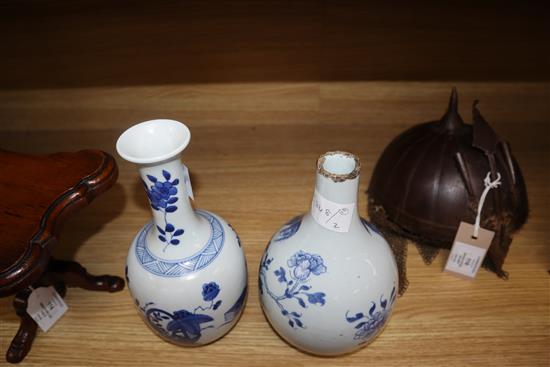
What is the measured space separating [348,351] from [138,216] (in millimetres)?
661

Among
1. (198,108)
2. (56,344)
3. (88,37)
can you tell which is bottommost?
A: (56,344)

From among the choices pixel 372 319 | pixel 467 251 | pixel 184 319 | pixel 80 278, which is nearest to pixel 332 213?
pixel 372 319

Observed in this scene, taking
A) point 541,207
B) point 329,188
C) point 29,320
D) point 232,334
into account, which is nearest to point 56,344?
point 29,320

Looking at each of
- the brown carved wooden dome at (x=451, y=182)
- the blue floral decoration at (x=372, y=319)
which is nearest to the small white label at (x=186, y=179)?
the blue floral decoration at (x=372, y=319)

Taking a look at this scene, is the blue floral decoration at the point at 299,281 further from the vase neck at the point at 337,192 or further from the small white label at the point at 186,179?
the small white label at the point at 186,179

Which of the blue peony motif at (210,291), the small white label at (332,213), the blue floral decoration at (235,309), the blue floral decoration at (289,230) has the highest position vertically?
the small white label at (332,213)

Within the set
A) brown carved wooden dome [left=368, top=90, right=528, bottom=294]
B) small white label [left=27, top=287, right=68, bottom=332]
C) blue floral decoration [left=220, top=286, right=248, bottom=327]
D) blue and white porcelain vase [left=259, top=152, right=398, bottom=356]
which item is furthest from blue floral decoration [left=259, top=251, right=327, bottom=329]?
small white label [left=27, top=287, right=68, bottom=332]

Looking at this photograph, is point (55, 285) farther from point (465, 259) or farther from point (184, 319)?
point (465, 259)

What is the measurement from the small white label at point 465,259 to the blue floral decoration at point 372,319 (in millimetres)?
283

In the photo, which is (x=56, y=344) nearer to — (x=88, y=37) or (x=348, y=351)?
(x=348, y=351)

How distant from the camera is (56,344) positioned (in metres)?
0.97

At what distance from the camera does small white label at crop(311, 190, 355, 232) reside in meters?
0.72

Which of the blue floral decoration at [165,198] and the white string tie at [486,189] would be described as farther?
the white string tie at [486,189]

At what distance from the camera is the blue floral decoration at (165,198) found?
73 cm
